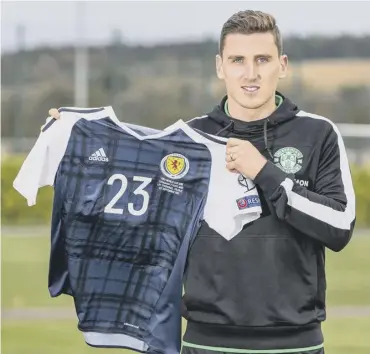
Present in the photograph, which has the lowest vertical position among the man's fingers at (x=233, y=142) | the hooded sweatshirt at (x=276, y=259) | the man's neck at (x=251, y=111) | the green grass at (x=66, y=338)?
the green grass at (x=66, y=338)

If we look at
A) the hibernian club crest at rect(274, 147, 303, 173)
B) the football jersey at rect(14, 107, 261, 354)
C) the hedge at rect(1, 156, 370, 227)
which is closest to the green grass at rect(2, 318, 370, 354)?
the football jersey at rect(14, 107, 261, 354)

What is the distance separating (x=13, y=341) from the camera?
747 cm

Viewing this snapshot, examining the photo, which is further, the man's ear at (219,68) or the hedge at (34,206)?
the hedge at (34,206)

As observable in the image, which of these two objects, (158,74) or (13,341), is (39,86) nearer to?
(158,74)

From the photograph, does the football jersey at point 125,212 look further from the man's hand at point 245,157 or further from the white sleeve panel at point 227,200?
the man's hand at point 245,157

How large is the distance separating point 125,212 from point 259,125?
0.51 meters

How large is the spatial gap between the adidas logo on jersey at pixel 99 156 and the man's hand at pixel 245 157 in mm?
442

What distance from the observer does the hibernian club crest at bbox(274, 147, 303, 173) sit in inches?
121

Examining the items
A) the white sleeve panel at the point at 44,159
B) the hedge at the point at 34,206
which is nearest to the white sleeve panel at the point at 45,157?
the white sleeve panel at the point at 44,159

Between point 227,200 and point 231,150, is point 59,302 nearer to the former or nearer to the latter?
point 227,200

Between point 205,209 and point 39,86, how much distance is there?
19.4 metres

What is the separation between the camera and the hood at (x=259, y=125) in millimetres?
3125

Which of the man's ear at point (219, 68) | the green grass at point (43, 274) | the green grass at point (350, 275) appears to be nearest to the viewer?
the man's ear at point (219, 68)

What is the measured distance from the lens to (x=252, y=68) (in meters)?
3.07
